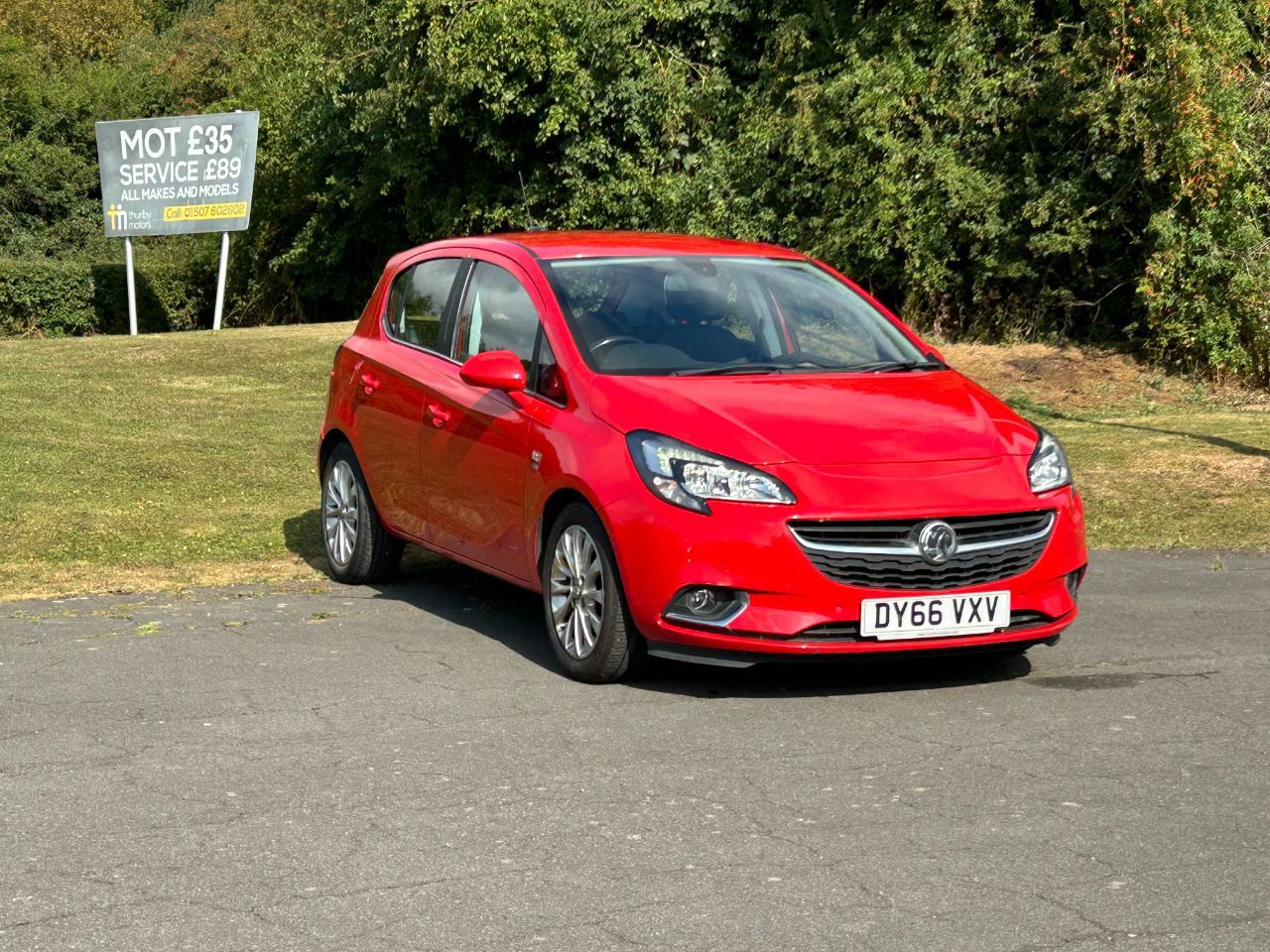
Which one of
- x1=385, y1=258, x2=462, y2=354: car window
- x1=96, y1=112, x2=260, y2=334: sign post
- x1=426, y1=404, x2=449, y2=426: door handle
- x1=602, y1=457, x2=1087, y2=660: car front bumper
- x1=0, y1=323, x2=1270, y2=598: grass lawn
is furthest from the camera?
x1=96, y1=112, x2=260, y2=334: sign post

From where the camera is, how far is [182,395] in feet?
66.6

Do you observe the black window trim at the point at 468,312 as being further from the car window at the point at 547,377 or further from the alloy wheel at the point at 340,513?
the alloy wheel at the point at 340,513

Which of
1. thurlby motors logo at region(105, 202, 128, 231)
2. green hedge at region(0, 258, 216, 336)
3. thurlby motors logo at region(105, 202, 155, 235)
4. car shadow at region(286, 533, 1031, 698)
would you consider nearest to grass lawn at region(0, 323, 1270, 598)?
car shadow at region(286, 533, 1031, 698)

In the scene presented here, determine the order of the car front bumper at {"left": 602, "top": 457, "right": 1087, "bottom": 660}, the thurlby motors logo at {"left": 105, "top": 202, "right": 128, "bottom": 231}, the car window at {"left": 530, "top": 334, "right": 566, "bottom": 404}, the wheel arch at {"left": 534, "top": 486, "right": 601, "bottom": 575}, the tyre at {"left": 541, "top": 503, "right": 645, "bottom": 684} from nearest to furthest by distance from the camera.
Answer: the car front bumper at {"left": 602, "top": 457, "right": 1087, "bottom": 660} < the tyre at {"left": 541, "top": 503, "right": 645, "bottom": 684} < the wheel arch at {"left": 534, "top": 486, "right": 601, "bottom": 575} < the car window at {"left": 530, "top": 334, "right": 566, "bottom": 404} < the thurlby motors logo at {"left": 105, "top": 202, "right": 128, "bottom": 231}

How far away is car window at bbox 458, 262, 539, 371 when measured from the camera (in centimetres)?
799

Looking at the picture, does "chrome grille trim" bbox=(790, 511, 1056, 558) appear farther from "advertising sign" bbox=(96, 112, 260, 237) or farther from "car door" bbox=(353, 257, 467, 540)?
"advertising sign" bbox=(96, 112, 260, 237)

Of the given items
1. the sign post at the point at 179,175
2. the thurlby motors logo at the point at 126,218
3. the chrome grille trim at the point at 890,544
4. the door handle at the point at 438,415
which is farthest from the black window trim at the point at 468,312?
the thurlby motors logo at the point at 126,218

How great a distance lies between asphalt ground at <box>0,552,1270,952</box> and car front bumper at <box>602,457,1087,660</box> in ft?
0.79

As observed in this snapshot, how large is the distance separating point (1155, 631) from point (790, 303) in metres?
2.12

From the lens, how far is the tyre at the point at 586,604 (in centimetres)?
692

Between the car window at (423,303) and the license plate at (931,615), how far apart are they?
2844 millimetres

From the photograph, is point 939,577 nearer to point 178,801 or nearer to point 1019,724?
point 1019,724

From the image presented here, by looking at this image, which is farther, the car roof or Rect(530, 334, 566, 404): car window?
the car roof

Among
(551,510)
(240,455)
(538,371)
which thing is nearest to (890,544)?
(551,510)
